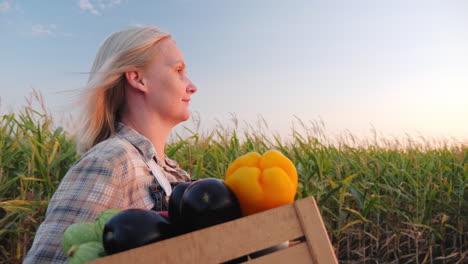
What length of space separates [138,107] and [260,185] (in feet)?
3.92

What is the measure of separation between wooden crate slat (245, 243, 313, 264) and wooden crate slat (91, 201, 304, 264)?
26mm

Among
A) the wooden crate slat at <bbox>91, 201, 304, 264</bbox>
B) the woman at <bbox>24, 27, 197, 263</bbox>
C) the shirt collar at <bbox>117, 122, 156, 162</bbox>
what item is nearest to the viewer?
the wooden crate slat at <bbox>91, 201, 304, 264</bbox>

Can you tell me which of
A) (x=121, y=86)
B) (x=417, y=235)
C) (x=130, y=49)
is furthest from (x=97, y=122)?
(x=417, y=235)

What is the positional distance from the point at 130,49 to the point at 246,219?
1.44m

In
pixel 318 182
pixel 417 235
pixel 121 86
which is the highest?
pixel 121 86

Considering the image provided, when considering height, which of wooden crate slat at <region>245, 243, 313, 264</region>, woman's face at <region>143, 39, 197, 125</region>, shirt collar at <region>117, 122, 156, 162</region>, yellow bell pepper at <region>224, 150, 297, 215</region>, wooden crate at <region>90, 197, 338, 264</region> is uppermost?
woman's face at <region>143, 39, 197, 125</region>

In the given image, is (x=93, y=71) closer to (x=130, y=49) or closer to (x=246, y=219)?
(x=130, y=49)

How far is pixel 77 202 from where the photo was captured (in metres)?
1.50

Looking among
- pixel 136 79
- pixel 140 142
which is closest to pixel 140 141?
pixel 140 142

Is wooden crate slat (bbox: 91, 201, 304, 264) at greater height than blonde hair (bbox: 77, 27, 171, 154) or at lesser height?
lesser

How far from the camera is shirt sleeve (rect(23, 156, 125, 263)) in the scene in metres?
1.39

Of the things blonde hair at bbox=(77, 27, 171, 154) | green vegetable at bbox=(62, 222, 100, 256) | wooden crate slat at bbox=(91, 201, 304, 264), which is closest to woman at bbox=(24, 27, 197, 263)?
blonde hair at bbox=(77, 27, 171, 154)

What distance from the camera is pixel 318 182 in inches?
134

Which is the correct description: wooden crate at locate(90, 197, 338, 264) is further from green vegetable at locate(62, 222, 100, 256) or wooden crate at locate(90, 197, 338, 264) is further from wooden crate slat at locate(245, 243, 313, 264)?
green vegetable at locate(62, 222, 100, 256)
